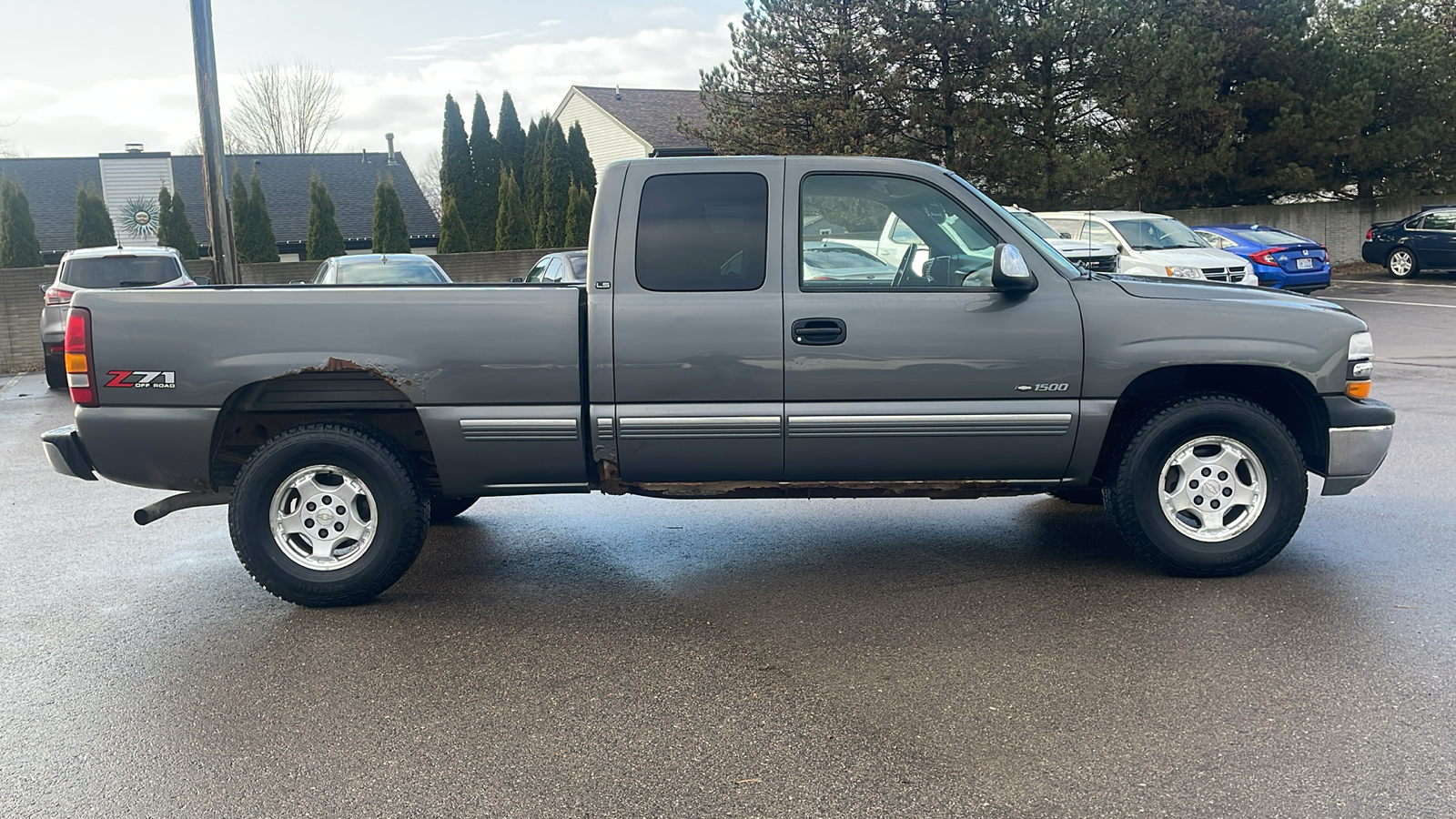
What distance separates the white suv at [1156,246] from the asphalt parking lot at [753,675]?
10.7m

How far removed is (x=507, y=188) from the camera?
3192 centimetres

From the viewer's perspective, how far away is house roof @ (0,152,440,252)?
40.7 metres

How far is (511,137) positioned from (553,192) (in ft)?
12.6

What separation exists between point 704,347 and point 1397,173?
1227 inches

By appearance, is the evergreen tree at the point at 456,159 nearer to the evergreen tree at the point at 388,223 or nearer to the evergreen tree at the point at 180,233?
the evergreen tree at the point at 388,223

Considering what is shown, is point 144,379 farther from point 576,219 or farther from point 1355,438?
point 576,219

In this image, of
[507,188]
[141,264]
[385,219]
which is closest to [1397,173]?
[507,188]

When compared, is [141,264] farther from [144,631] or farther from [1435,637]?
[1435,637]

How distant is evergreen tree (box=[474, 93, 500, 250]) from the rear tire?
66.5 feet

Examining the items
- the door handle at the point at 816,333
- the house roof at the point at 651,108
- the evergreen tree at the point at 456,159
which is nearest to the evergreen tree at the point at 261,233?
the evergreen tree at the point at 456,159

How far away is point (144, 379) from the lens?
5172 mm

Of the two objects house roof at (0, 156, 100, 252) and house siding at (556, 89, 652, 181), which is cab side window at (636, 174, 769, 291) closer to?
house siding at (556, 89, 652, 181)

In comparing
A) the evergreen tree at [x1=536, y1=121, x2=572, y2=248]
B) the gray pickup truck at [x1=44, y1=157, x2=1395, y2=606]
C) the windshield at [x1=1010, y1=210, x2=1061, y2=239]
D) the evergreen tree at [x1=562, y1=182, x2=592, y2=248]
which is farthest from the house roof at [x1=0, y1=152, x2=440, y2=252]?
the gray pickup truck at [x1=44, y1=157, x2=1395, y2=606]

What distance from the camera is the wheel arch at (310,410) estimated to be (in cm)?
532
